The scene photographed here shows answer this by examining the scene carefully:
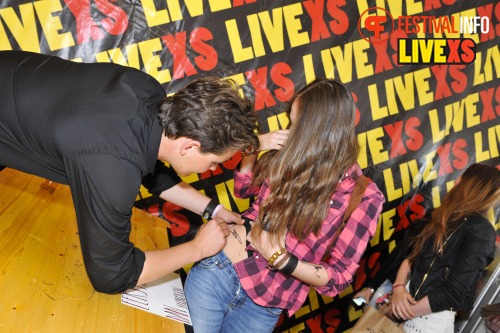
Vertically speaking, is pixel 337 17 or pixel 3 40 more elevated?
pixel 3 40

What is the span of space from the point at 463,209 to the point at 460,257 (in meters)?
0.24

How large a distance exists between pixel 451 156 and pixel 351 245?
5.97ft

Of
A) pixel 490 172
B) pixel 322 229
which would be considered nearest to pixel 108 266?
pixel 322 229

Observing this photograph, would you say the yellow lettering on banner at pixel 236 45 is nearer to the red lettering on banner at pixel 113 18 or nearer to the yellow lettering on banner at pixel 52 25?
the red lettering on banner at pixel 113 18

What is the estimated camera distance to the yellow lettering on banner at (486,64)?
3076 mm

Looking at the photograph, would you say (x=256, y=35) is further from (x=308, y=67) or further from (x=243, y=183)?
(x=243, y=183)

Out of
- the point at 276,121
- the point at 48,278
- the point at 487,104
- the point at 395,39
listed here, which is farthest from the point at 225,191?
the point at 487,104

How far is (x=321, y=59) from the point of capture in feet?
8.91

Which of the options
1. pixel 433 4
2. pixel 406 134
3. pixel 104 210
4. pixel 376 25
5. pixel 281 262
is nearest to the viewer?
pixel 104 210

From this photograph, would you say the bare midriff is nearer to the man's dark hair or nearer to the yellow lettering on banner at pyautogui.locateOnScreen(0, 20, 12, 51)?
the man's dark hair

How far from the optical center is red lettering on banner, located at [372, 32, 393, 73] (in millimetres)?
2848

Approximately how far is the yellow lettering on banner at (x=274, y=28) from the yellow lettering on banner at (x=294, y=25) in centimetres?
4

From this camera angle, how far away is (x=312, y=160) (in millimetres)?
1632

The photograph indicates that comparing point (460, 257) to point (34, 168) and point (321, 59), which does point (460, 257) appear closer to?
point (321, 59)
